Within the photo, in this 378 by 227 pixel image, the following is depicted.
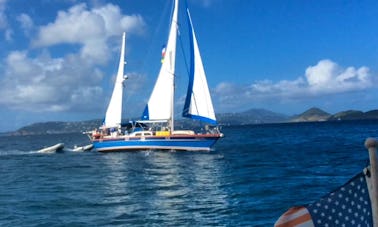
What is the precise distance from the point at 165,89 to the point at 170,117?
3.73 m

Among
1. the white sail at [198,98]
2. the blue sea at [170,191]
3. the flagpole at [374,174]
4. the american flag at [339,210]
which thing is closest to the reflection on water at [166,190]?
the blue sea at [170,191]

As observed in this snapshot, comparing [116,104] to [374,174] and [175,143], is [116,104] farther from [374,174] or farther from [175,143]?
[374,174]

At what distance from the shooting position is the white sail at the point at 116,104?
213ft

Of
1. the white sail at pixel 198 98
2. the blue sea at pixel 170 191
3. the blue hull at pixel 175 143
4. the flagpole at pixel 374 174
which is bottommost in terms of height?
the blue sea at pixel 170 191

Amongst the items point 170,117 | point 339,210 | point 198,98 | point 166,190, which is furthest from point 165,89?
point 339,210

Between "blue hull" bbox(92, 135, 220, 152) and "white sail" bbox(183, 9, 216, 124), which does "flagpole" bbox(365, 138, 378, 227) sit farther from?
"white sail" bbox(183, 9, 216, 124)

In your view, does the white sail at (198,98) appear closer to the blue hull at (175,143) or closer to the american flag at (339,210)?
the blue hull at (175,143)

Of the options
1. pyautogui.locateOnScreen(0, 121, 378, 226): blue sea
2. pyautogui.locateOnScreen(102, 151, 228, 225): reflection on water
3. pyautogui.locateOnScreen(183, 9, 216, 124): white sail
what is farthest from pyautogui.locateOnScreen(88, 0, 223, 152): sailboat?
pyautogui.locateOnScreen(0, 121, 378, 226): blue sea

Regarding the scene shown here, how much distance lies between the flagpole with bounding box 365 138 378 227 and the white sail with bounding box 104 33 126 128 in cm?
5994

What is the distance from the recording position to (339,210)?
5555mm

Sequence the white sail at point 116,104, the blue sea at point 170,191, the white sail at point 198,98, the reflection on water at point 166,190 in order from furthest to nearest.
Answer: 1. the white sail at point 116,104
2. the white sail at point 198,98
3. the reflection on water at point 166,190
4. the blue sea at point 170,191

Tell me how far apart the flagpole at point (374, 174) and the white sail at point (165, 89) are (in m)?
52.0

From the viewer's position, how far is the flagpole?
536cm

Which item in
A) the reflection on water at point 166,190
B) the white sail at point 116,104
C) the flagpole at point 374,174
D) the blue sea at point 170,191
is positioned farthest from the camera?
the white sail at point 116,104
